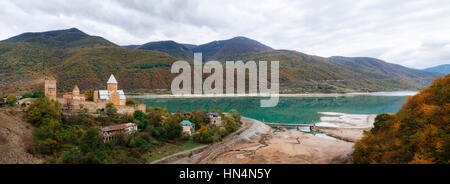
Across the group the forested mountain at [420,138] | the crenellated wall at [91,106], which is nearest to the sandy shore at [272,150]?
the forested mountain at [420,138]

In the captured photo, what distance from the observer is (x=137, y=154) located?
12.6 meters

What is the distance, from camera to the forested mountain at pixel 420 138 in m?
8.30

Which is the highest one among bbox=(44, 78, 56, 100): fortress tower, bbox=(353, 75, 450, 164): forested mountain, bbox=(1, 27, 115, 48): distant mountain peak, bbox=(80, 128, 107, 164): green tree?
bbox=(1, 27, 115, 48): distant mountain peak

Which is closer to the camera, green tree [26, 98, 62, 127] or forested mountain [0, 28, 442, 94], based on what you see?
green tree [26, 98, 62, 127]

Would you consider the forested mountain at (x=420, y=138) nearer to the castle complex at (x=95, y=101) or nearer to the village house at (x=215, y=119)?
the village house at (x=215, y=119)

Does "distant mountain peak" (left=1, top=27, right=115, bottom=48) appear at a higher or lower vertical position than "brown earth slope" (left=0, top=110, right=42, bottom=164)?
higher

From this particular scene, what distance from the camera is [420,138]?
29.4 ft

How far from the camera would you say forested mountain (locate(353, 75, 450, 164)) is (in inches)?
327

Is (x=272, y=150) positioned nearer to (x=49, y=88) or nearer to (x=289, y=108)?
(x=49, y=88)

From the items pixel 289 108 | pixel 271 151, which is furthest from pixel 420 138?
pixel 289 108

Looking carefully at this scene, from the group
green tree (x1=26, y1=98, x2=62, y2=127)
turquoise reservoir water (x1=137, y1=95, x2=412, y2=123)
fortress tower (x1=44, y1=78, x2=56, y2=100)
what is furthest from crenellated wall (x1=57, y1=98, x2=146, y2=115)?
turquoise reservoir water (x1=137, y1=95, x2=412, y2=123)

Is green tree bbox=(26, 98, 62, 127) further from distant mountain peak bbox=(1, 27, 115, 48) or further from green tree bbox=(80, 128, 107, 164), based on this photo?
distant mountain peak bbox=(1, 27, 115, 48)

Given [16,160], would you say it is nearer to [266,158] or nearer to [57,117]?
[57,117]
